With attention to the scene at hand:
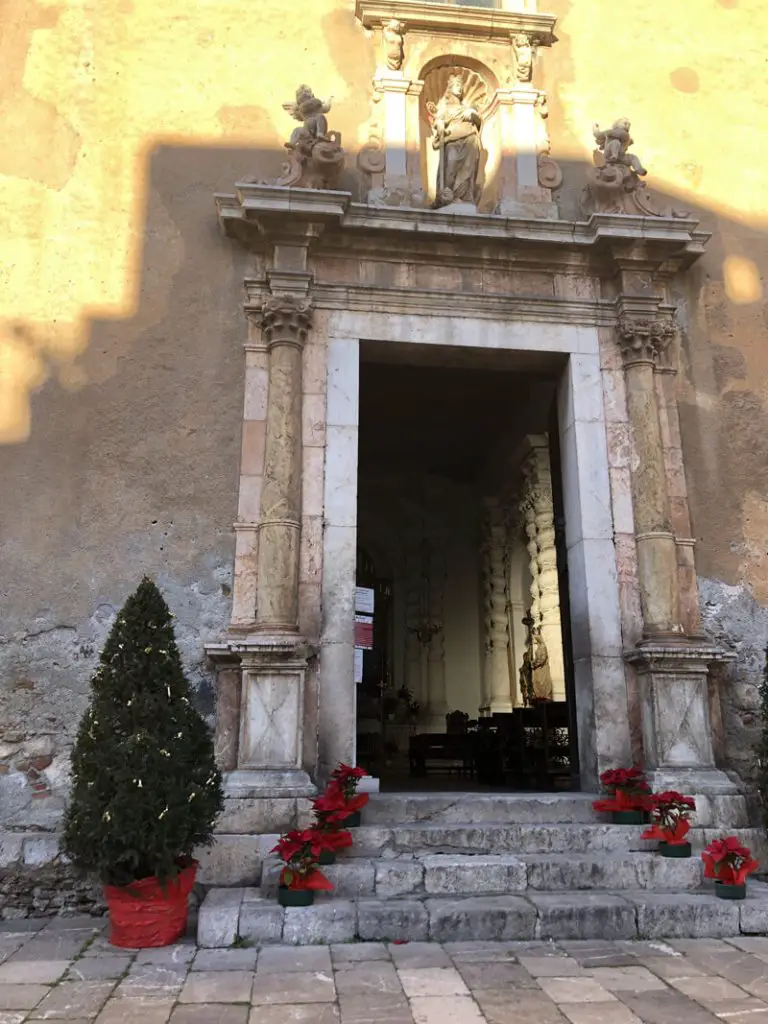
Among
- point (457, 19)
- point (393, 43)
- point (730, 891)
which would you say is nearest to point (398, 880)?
point (730, 891)

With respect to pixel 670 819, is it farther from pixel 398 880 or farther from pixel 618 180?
pixel 618 180

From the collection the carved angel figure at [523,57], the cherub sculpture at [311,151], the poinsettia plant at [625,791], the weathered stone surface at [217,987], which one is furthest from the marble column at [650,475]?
the weathered stone surface at [217,987]

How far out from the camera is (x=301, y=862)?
4.30m

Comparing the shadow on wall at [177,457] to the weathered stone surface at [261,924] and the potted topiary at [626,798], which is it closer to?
the potted topiary at [626,798]

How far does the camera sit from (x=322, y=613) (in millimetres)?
5852

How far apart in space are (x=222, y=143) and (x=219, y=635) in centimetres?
399

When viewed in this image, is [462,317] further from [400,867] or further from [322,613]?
[400,867]

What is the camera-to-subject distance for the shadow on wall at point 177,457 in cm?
572

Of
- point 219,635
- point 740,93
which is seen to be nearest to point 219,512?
point 219,635

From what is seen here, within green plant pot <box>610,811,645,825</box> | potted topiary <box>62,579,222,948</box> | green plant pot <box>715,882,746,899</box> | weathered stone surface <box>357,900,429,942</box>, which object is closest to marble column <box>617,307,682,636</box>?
green plant pot <box>610,811,645,825</box>

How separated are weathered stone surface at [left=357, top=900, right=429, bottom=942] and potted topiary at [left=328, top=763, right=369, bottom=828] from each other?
71cm

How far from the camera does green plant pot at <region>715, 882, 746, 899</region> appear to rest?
4.53 metres

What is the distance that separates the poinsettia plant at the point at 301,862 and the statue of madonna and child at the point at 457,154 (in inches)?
196

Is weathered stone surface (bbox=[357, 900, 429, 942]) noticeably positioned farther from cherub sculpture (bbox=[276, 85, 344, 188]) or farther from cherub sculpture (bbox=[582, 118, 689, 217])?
cherub sculpture (bbox=[582, 118, 689, 217])
